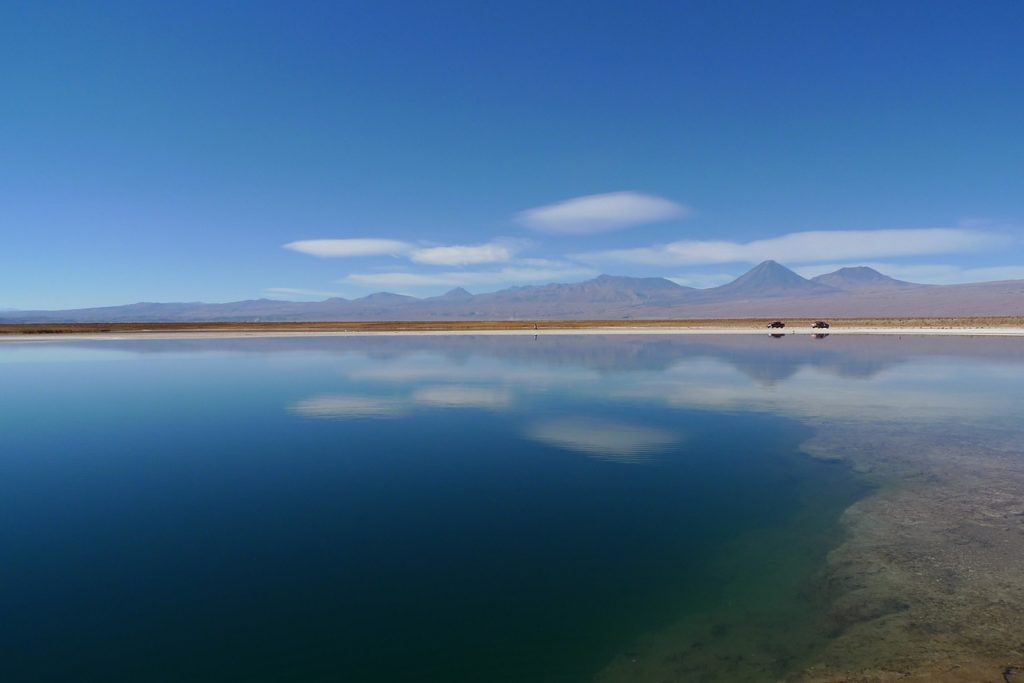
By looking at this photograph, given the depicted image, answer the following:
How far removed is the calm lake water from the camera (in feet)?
22.5

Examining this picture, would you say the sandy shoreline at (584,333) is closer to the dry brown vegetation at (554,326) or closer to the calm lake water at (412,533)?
the dry brown vegetation at (554,326)

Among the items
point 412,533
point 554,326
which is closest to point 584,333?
point 554,326

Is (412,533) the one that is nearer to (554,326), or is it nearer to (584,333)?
(584,333)

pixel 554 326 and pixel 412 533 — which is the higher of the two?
pixel 554 326

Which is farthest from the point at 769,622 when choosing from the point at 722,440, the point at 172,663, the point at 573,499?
the point at 722,440

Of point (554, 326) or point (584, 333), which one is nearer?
point (584, 333)

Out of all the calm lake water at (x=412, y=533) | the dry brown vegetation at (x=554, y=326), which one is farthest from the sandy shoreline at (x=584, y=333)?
the calm lake water at (x=412, y=533)

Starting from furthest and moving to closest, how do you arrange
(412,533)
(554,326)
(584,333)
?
(554,326) < (584,333) < (412,533)

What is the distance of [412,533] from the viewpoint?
33.0ft

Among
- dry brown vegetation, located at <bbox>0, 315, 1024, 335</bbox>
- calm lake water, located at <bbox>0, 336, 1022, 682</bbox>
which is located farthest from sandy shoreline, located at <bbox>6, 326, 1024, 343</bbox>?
calm lake water, located at <bbox>0, 336, 1022, 682</bbox>


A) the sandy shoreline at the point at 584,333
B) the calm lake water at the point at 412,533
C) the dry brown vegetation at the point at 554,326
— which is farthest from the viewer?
the dry brown vegetation at the point at 554,326

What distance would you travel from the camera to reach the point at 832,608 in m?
7.84

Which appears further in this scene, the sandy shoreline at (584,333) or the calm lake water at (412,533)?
the sandy shoreline at (584,333)

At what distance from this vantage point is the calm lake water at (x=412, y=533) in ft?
22.5
